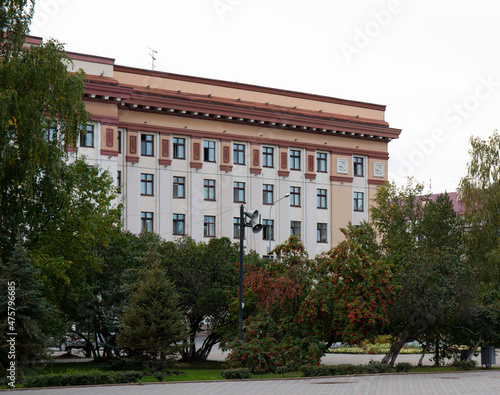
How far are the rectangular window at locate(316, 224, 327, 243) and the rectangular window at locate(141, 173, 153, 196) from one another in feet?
46.7

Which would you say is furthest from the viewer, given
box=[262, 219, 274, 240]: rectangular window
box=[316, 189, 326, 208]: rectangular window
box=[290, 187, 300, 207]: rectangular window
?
box=[316, 189, 326, 208]: rectangular window

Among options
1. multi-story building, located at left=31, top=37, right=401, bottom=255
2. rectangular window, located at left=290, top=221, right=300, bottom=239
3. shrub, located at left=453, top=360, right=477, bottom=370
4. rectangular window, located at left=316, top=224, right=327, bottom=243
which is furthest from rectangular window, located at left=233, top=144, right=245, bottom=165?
shrub, located at left=453, top=360, right=477, bottom=370

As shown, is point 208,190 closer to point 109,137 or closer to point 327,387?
point 109,137

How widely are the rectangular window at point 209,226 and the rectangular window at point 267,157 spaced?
242 inches

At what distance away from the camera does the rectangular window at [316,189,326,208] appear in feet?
190

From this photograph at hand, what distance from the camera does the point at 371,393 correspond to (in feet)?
62.2

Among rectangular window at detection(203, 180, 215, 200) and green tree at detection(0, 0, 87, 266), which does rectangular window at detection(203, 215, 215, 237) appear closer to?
rectangular window at detection(203, 180, 215, 200)

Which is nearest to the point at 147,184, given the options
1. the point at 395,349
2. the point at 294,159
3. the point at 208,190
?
the point at 208,190

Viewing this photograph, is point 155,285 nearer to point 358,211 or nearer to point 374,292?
point 374,292

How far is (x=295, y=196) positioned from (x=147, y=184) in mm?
12153

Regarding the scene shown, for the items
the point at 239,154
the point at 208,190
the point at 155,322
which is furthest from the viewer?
the point at 239,154

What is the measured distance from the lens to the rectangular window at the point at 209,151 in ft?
175

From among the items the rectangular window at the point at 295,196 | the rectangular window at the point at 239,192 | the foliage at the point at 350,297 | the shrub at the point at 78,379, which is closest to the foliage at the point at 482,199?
the rectangular window at the point at 295,196

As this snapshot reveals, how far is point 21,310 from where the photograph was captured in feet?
70.3
